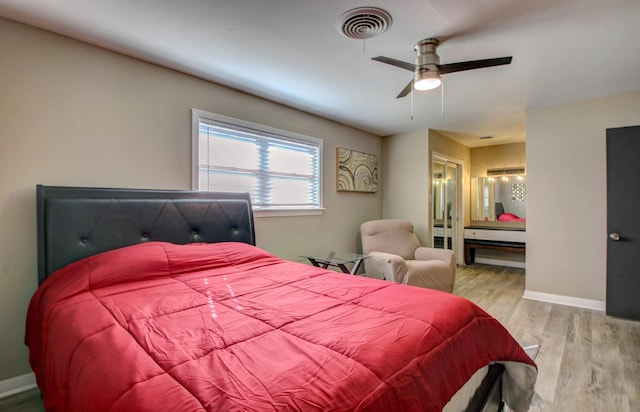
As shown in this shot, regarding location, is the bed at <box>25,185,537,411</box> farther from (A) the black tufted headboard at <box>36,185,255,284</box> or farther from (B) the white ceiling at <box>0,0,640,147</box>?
(B) the white ceiling at <box>0,0,640,147</box>

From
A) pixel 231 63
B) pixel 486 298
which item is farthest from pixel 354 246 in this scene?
pixel 231 63

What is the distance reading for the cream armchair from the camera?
330 centimetres

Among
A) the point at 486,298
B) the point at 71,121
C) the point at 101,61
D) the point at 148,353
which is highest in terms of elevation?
the point at 101,61

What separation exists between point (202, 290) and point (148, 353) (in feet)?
2.24

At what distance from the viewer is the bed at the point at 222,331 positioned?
80cm

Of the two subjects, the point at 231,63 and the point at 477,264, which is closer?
the point at 231,63

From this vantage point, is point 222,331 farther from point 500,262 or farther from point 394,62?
point 500,262

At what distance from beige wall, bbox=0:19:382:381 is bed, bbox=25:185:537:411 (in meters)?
0.16

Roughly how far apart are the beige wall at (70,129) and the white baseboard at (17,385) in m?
0.03

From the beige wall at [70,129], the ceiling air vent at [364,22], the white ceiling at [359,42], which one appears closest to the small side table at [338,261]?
the beige wall at [70,129]

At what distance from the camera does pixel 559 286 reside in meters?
3.57

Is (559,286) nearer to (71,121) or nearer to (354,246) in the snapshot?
Answer: (354,246)

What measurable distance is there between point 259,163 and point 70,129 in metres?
1.55

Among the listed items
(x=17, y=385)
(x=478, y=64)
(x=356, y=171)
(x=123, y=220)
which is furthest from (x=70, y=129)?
(x=356, y=171)
